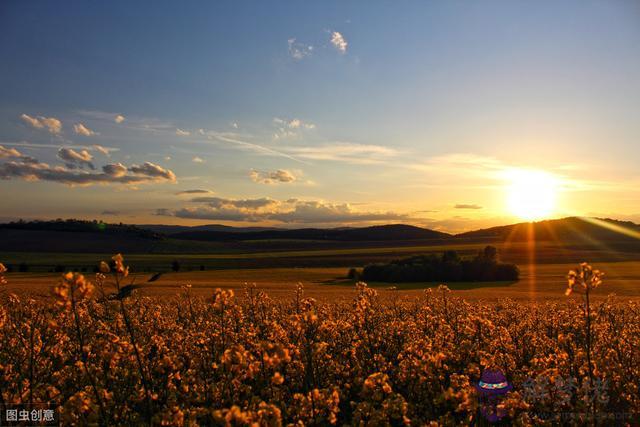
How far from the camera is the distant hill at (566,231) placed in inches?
4586

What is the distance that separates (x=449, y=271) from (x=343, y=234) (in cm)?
9610

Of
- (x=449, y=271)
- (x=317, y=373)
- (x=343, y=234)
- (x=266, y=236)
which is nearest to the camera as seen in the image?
(x=317, y=373)

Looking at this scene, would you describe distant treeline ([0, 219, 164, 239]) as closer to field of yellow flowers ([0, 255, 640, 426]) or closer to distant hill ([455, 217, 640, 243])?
distant hill ([455, 217, 640, 243])

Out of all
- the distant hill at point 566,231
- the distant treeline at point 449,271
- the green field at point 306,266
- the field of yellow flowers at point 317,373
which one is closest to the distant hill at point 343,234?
the distant hill at point 566,231

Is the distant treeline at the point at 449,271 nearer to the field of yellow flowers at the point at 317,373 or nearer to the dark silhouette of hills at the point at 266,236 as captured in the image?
the field of yellow flowers at the point at 317,373

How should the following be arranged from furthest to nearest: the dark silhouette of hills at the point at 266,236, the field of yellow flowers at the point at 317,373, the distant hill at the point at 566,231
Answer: the distant hill at the point at 566,231, the dark silhouette of hills at the point at 266,236, the field of yellow flowers at the point at 317,373

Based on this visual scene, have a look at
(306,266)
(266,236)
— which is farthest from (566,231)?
(266,236)

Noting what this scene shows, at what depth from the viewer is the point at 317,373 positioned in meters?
7.75

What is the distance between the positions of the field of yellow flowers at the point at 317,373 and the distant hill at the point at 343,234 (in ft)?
450

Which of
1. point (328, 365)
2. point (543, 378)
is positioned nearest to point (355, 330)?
point (328, 365)

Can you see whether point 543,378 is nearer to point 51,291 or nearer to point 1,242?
point 51,291

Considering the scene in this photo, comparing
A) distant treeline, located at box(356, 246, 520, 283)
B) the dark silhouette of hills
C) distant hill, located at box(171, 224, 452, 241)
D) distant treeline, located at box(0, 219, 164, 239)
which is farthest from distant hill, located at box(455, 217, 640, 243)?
distant treeline, located at box(0, 219, 164, 239)

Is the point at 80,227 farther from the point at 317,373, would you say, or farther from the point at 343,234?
the point at 317,373

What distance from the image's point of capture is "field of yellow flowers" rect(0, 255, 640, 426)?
500cm
